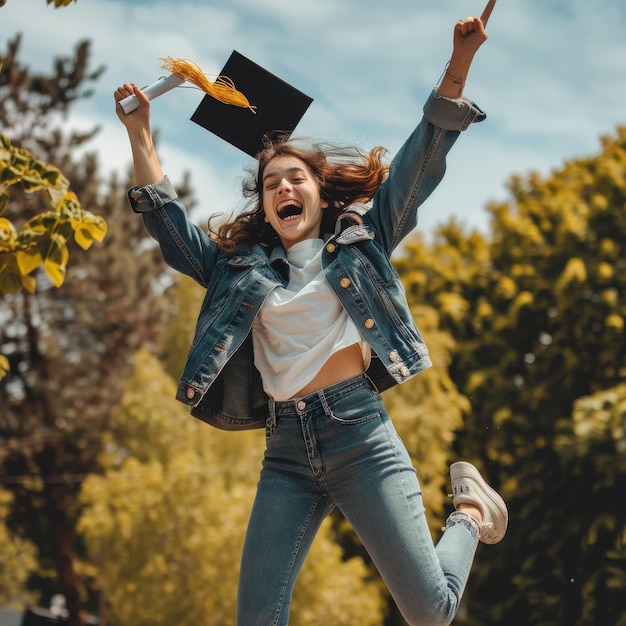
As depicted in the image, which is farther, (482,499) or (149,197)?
(482,499)

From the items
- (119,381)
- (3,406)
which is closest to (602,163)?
(119,381)

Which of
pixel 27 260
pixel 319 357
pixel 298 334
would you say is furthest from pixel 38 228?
pixel 319 357

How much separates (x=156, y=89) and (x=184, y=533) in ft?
30.6

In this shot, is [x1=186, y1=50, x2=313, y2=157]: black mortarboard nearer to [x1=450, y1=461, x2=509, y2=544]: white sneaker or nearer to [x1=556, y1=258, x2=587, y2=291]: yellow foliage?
[x1=450, y1=461, x2=509, y2=544]: white sneaker

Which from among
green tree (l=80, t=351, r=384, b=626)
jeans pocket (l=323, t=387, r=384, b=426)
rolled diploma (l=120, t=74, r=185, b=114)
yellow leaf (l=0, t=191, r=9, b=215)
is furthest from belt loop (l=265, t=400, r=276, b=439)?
green tree (l=80, t=351, r=384, b=626)

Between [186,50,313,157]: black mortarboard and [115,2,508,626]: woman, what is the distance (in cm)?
18

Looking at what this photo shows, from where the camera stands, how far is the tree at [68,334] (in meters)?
18.1

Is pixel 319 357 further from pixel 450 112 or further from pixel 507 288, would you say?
pixel 507 288

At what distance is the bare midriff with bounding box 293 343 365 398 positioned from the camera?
10.8ft

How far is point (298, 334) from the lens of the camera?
3.32 metres

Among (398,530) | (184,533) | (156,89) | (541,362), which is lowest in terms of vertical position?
(184,533)

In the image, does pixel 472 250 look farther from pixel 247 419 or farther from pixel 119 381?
pixel 247 419

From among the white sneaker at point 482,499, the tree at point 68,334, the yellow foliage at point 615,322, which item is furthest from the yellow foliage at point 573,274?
the white sneaker at point 482,499

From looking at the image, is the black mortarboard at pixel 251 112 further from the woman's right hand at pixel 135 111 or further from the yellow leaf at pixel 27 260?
the yellow leaf at pixel 27 260
